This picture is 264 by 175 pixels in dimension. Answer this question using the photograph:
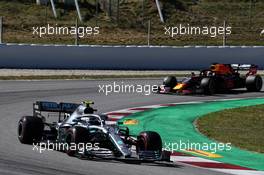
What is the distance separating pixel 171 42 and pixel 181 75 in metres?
5.84

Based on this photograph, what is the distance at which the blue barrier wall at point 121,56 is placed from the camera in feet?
100

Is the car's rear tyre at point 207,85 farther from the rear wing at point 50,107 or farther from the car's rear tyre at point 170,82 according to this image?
the rear wing at point 50,107

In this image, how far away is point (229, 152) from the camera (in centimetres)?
1312

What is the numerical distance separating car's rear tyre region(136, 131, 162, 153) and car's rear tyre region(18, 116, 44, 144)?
79.4 inches

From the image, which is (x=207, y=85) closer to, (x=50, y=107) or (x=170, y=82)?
(x=170, y=82)

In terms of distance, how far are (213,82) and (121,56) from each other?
881cm

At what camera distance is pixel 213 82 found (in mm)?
23844

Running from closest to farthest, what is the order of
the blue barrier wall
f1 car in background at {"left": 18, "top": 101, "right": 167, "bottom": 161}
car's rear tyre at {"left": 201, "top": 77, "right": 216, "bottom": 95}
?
f1 car in background at {"left": 18, "top": 101, "right": 167, "bottom": 161}, car's rear tyre at {"left": 201, "top": 77, "right": 216, "bottom": 95}, the blue barrier wall

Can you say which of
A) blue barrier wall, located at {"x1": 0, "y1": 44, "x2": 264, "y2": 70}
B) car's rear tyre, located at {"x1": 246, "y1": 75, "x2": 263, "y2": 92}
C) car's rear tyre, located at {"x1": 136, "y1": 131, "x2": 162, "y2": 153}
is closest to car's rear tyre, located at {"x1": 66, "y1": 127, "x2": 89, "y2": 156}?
car's rear tyre, located at {"x1": 136, "y1": 131, "x2": 162, "y2": 153}

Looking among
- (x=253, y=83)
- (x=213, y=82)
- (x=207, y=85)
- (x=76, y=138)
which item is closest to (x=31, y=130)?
(x=76, y=138)

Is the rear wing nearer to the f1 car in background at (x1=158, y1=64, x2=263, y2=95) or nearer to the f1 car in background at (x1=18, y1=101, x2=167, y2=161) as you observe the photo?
the f1 car in background at (x1=18, y1=101, x2=167, y2=161)

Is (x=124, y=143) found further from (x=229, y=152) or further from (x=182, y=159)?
(x=229, y=152)

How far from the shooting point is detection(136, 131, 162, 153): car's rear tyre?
11797 millimetres

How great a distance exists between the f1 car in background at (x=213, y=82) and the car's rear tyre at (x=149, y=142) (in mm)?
11423
